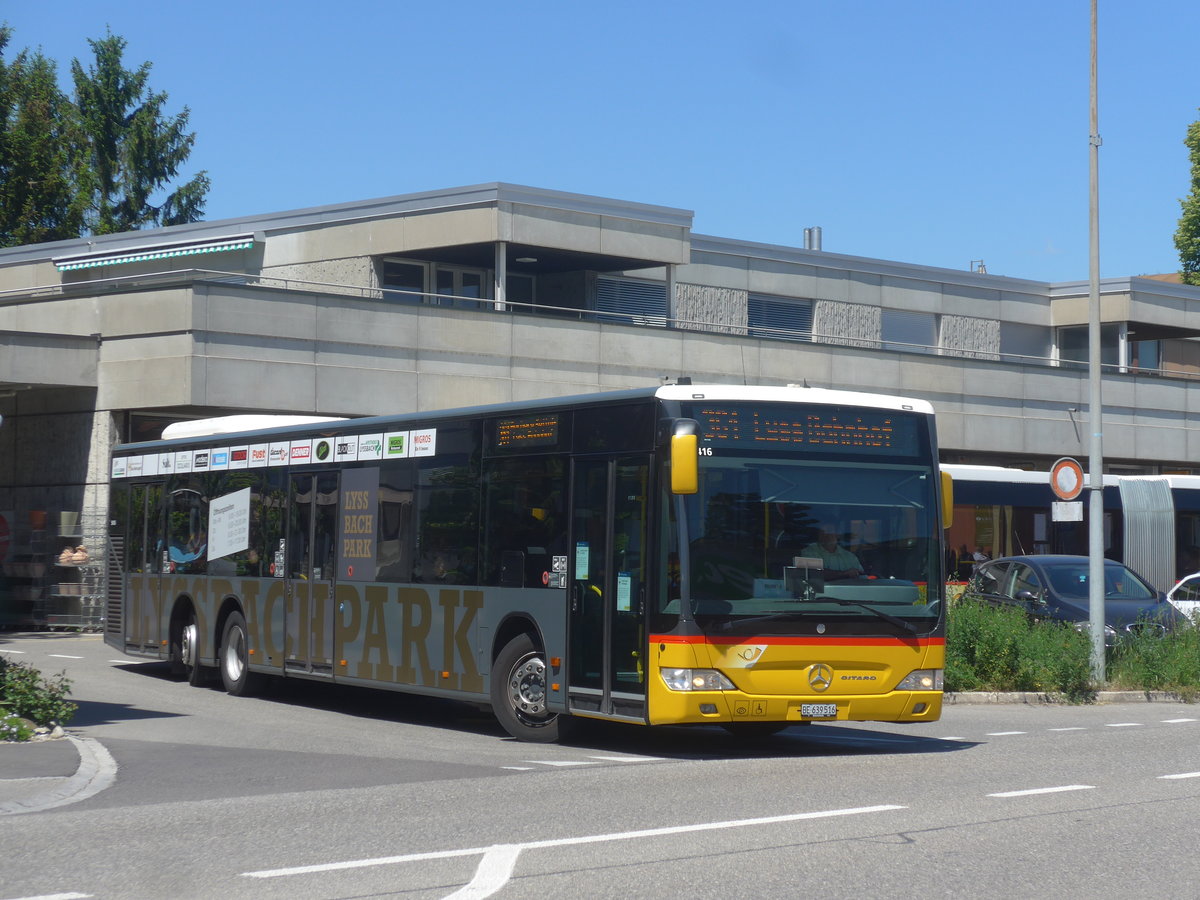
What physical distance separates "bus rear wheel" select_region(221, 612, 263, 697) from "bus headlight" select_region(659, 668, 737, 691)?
7.65 m

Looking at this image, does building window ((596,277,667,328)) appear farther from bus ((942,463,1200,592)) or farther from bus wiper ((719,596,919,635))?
bus wiper ((719,596,919,635))

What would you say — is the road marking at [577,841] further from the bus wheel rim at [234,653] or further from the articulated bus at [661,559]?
the bus wheel rim at [234,653]

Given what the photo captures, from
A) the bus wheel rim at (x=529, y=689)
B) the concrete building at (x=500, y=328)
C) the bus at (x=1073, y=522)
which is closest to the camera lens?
the bus wheel rim at (x=529, y=689)

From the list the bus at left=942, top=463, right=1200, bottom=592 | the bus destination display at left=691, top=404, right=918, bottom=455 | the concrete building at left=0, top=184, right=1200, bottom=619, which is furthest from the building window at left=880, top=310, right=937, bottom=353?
the bus destination display at left=691, top=404, right=918, bottom=455

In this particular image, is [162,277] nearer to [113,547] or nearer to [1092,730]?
[113,547]

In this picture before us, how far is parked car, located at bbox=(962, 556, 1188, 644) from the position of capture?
21.5 m

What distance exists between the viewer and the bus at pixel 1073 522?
3125cm

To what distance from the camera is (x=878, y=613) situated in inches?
507

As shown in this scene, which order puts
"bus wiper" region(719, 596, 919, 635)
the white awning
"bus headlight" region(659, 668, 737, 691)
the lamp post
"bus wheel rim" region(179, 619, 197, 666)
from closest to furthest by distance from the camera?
"bus headlight" region(659, 668, 737, 691), "bus wiper" region(719, 596, 919, 635), "bus wheel rim" region(179, 619, 197, 666), the lamp post, the white awning

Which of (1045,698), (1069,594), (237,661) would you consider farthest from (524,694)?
(1069,594)

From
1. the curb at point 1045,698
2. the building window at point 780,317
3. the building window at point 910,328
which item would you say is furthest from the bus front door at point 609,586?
the building window at point 910,328

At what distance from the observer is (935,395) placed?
39562mm

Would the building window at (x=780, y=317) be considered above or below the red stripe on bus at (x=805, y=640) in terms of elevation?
above

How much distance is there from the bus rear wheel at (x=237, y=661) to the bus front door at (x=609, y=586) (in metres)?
6.50
